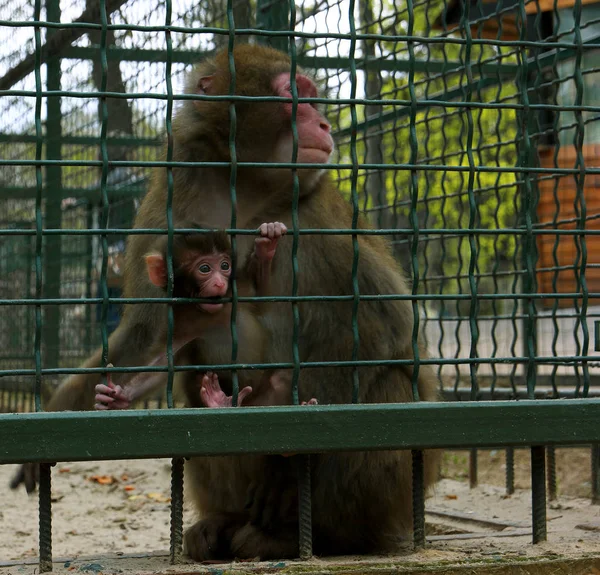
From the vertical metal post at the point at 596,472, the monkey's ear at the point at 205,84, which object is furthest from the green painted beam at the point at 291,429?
the monkey's ear at the point at 205,84

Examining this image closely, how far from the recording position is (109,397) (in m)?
3.07

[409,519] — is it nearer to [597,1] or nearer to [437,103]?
[437,103]

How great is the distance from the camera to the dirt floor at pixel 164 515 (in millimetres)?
3238

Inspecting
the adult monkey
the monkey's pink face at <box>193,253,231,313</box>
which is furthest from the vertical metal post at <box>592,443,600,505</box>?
the monkey's pink face at <box>193,253,231,313</box>

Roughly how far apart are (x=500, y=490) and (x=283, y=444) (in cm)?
288

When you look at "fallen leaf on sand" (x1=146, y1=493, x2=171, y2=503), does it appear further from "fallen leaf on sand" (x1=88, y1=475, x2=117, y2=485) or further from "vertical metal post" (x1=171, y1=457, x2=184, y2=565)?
"vertical metal post" (x1=171, y1=457, x2=184, y2=565)

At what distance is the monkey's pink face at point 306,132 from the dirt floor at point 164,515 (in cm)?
166

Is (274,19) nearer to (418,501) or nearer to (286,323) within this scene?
(286,323)

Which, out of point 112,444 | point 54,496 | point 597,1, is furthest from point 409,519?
point 597,1

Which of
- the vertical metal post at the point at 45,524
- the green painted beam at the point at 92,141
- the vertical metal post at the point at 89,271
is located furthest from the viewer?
the vertical metal post at the point at 89,271

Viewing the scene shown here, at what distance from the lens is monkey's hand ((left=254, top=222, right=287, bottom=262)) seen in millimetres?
3105

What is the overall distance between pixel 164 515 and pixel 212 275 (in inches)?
117

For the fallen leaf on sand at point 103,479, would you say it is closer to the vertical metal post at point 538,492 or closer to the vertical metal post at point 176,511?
the vertical metal post at point 176,511

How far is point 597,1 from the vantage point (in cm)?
646
